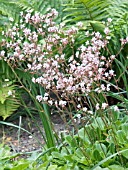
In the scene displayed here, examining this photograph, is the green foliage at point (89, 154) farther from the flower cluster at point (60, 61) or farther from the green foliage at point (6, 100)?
the green foliage at point (6, 100)

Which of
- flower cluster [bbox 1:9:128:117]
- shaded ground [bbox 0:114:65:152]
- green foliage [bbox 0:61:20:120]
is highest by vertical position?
flower cluster [bbox 1:9:128:117]

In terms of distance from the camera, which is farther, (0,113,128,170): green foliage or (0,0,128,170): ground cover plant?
(0,113,128,170): green foliage

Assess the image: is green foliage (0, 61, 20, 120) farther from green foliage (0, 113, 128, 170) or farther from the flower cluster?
the flower cluster

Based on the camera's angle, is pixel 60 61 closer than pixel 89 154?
Yes

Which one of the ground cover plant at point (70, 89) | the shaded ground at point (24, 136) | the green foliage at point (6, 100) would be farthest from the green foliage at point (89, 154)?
the green foliage at point (6, 100)

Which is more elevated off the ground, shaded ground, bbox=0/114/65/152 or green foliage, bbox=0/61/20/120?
green foliage, bbox=0/61/20/120

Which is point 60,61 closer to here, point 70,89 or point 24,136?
point 70,89

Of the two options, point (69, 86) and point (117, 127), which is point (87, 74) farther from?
point (117, 127)

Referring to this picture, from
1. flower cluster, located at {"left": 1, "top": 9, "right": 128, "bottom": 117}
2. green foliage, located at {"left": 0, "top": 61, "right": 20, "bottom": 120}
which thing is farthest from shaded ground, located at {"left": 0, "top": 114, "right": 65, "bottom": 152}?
flower cluster, located at {"left": 1, "top": 9, "right": 128, "bottom": 117}

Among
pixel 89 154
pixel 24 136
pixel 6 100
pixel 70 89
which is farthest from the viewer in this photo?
pixel 6 100

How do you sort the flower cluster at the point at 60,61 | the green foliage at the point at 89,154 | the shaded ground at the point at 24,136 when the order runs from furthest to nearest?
the shaded ground at the point at 24,136
the green foliage at the point at 89,154
the flower cluster at the point at 60,61

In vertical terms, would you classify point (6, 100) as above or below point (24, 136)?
above

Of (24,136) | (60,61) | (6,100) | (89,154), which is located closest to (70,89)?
(60,61)

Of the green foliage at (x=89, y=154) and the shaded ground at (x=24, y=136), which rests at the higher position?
the green foliage at (x=89, y=154)
